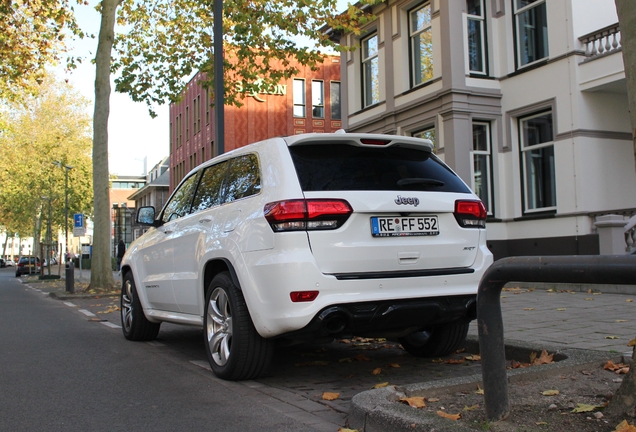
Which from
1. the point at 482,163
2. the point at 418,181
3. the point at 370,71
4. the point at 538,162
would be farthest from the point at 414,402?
the point at 370,71

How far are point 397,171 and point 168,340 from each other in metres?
4.24

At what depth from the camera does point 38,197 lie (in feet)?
141

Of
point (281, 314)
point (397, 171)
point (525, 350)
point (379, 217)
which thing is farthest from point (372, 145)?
point (525, 350)

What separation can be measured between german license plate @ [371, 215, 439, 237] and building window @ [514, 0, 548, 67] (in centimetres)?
1256

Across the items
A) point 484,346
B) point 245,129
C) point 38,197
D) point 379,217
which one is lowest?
point 484,346

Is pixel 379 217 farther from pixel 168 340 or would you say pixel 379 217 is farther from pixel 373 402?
pixel 168 340

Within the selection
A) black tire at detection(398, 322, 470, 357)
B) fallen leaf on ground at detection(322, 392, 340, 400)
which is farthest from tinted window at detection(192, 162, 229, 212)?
black tire at detection(398, 322, 470, 357)

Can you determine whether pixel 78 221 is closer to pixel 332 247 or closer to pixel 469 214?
pixel 469 214

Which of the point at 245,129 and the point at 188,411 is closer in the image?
the point at 188,411

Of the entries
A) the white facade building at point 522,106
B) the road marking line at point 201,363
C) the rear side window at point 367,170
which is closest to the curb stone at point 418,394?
the rear side window at point 367,170

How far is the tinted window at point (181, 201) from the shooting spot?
6754mm

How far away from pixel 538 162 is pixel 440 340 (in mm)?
11425

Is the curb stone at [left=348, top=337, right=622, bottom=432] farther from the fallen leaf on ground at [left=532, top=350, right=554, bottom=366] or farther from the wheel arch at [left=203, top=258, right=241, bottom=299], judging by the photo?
the wheel arch at [left=203, top=258, right=241, bottom=299]

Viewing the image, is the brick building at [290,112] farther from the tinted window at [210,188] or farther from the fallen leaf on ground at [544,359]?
the fallen leaf on ground at [544,359]
